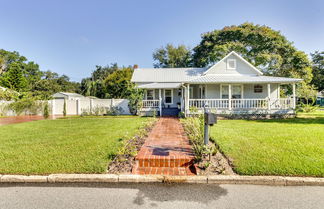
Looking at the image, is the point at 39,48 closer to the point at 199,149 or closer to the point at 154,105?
the point at 154,105

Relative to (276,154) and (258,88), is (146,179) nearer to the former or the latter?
(276,154)

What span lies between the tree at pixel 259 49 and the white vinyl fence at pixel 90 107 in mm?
16823

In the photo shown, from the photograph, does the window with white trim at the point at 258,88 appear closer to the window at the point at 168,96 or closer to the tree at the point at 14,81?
the window at the point at 168,96

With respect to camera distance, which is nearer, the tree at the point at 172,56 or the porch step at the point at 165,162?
the porch step at the point at 165,162

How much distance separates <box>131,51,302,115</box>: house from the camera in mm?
12539

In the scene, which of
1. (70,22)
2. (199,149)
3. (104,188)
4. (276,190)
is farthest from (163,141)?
(70,22)

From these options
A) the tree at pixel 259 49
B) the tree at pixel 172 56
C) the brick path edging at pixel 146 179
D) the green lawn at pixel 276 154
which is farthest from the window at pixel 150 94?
the tree at pixel 172 56

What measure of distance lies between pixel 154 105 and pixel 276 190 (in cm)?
1266

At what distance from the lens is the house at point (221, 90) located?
1254 centimetres

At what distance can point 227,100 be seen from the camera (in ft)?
44.4

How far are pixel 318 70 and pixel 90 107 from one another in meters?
47.7

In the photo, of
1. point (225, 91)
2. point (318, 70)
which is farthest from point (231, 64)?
point (318, 70)

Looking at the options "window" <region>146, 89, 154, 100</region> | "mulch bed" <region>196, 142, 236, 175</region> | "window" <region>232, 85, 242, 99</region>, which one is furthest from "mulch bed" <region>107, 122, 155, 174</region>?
"window" <region>146, 89, 154, 100</region>

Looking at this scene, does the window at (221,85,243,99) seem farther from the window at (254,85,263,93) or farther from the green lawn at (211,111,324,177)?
the green lawn at (211,111,324,177)
